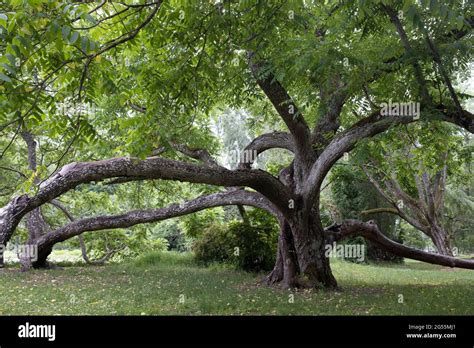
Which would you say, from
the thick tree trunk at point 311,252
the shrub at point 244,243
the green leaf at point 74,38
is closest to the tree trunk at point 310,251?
the thick tree trunk at point 311,252

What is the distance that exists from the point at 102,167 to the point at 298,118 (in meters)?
4.68

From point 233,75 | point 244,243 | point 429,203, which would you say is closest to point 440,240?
point 429,203

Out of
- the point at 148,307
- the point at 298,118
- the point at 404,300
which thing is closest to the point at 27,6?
the point at 148,307

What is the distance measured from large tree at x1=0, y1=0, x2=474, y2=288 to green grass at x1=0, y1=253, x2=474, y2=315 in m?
1.27

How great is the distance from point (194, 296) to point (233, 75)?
4502 millimetres

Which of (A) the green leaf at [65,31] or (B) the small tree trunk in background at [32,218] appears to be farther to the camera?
(B) the small tree trunk in background at [32,218]

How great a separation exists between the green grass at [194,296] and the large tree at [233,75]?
1.27m

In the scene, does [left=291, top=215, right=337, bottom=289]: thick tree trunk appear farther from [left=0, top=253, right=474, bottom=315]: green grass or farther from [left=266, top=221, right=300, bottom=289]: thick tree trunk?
[left=0, top=253, right=474, bottom=315]: green grass

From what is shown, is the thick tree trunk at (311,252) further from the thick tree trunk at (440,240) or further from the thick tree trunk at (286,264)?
the thick tree trunk at (440,240)

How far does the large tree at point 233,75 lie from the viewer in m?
4.36

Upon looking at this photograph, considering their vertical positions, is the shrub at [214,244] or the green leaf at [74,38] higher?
the green leaf at [74,38]

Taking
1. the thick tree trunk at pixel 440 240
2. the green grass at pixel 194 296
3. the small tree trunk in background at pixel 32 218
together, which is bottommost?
the green grass at pixel 194 296

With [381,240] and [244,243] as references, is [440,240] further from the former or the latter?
[244,243]

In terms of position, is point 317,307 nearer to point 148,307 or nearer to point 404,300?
point 404,300
